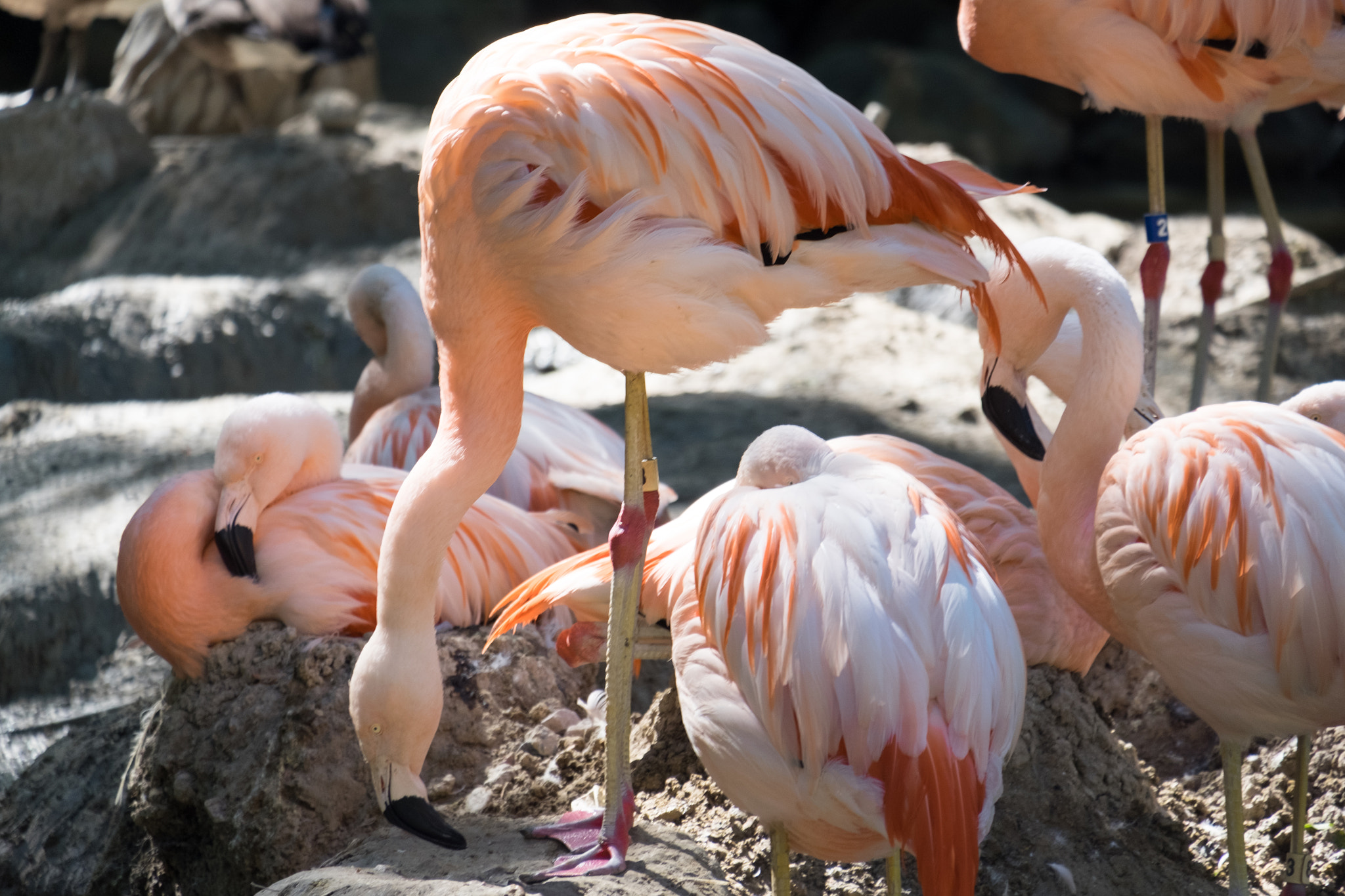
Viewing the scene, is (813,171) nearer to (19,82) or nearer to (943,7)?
(19,82)

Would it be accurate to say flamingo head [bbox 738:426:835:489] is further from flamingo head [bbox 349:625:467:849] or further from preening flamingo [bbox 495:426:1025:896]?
flamingo head [bbox 349:625:467:849]

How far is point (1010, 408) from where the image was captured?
108 inches

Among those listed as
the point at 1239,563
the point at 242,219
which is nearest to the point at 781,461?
the point at 1239,563

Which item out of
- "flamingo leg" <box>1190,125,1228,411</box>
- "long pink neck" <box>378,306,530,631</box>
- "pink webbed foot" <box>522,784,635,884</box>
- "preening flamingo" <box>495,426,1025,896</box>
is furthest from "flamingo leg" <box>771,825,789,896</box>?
"flamingo leg" <box>1190,125,1228,411</box>

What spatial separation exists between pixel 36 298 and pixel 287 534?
420cm

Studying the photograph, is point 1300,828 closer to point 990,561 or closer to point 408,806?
point 990,561

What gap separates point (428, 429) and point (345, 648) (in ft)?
3.19

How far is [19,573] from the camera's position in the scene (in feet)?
12.1

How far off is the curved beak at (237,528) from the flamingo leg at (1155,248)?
2264 mm

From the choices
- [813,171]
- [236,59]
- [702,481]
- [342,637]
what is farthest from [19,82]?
[813,171]

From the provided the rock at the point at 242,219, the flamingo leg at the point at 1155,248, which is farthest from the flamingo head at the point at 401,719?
the rock at the point at 242,219

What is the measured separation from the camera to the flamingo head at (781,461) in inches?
89.4

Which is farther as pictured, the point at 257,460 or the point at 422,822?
the point at 257,460

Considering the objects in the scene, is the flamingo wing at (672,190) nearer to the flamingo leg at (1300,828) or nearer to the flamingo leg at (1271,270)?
the flamingo leg at (1300,828)
